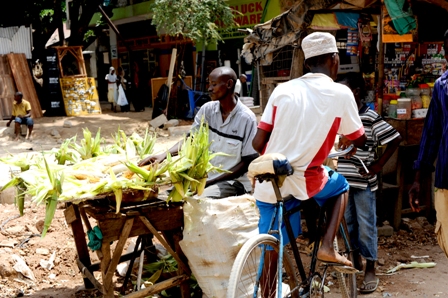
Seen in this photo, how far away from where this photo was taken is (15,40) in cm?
1730

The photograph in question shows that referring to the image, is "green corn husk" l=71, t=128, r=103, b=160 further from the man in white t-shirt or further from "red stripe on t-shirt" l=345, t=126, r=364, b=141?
"red stripe on t-shirt" l=345, t=126, r=364, b=141

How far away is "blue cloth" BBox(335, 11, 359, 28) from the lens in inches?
248

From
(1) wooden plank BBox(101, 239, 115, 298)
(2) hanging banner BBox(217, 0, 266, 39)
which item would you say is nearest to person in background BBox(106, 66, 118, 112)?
(2) hanging banner BBox(217, 0, 266, 39)

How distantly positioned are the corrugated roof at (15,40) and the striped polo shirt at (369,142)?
49.4ft

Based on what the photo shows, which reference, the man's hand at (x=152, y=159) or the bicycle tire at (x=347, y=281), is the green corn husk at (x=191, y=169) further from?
the bicycle tire at (x=347, y=281)

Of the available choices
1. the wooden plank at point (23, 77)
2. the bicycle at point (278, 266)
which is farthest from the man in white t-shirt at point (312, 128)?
the wooden plank at point (23, 77)

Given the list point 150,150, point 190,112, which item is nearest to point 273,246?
point 150,150

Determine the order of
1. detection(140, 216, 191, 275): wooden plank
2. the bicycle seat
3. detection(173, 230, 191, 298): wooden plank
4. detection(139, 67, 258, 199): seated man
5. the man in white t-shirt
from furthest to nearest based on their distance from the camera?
1. detection(139, 67, 258, 199): seated man
2. detection(173, 230, 191, 298): wooden plank
3. detection(140, 216, 191, 275): wooden plank
4. the man in white t-shirt
5. the bicycle seat

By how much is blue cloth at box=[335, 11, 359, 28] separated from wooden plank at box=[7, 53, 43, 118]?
42.6ft

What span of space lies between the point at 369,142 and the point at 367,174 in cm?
28

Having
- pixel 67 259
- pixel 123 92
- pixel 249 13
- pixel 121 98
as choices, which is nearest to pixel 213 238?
pixel 67 259

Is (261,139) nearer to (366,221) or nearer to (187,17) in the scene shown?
(366,221)

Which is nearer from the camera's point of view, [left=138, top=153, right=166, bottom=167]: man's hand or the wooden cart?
the wooden cart

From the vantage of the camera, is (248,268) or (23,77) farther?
→ (23,77)
